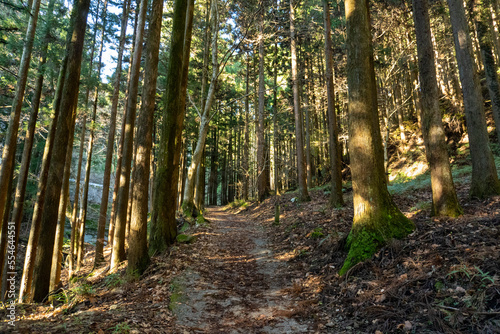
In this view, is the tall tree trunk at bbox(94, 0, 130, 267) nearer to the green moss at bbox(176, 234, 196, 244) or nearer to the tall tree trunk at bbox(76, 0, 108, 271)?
the tall tree trunk at bbox(76, 0, 108, 271)

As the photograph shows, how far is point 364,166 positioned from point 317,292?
271 centimetres

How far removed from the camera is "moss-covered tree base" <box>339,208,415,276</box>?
5.14 meters

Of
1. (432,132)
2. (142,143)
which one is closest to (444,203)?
(432,132)

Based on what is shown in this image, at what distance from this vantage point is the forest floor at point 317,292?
10.4 ft

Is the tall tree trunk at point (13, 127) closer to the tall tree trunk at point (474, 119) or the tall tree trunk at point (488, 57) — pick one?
the tall tree trunk at point (474, 119)

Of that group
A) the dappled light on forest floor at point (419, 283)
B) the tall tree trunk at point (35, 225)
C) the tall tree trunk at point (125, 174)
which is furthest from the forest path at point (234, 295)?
the tall tree trunk at point (35, 225)

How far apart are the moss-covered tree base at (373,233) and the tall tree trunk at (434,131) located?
1.41 m

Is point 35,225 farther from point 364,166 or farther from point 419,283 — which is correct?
point 419,283

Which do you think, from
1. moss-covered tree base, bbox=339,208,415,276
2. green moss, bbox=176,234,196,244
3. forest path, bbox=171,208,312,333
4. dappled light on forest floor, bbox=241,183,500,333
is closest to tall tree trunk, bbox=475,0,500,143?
dappled light on forest floor, bbox=241,183,500,333

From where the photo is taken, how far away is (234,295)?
539 centimetres

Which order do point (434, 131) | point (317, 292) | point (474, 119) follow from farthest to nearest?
1. point (474, 119)
2. point (434, 131)
3. point (317, 292)

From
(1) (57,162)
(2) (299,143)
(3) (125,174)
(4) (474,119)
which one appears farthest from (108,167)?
(4) (474,119)

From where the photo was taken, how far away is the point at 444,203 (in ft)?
20.2

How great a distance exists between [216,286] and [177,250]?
2.32 meters
